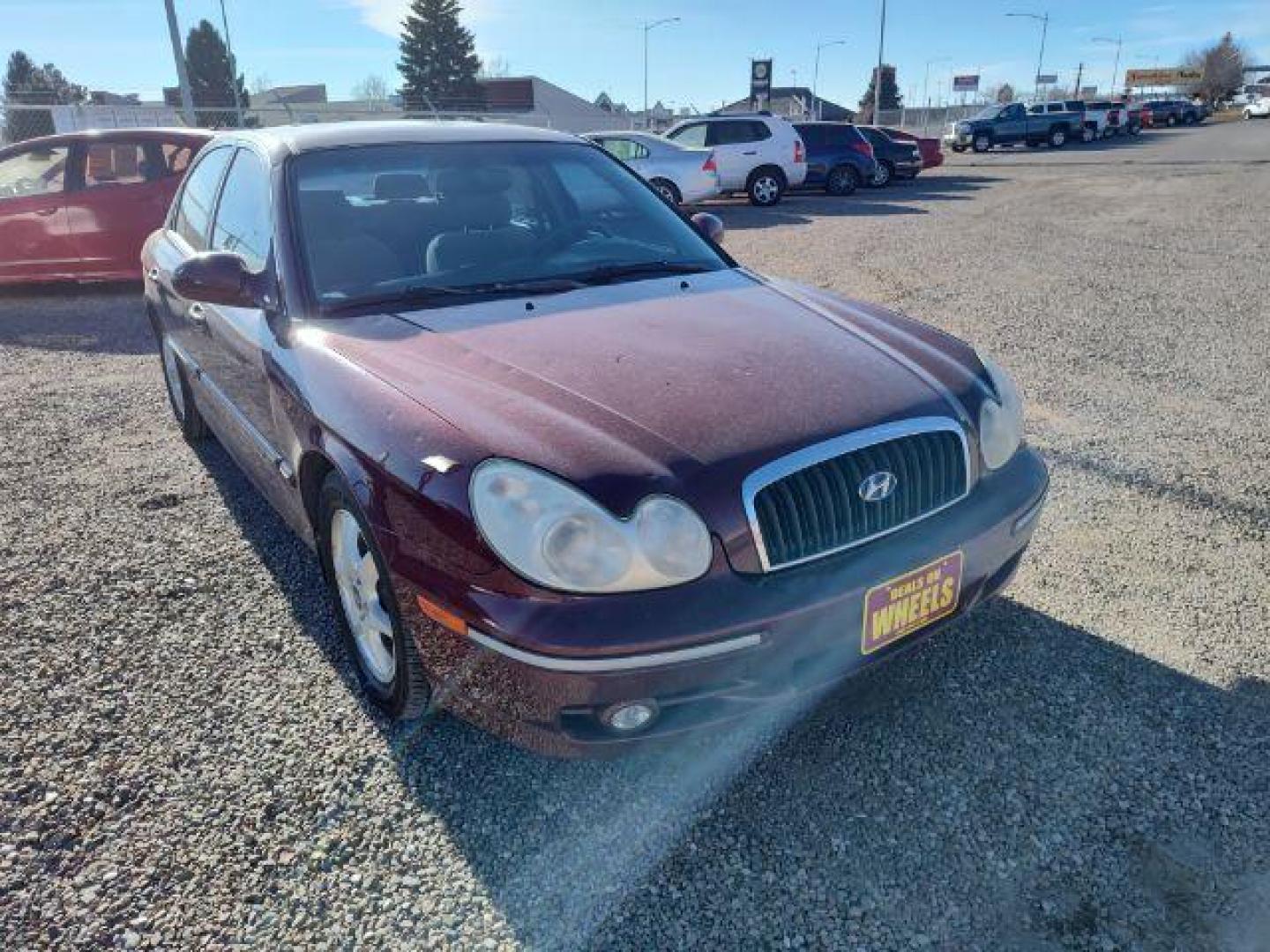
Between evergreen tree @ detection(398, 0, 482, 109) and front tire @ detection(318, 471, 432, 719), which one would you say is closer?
front tire @ detection(318, 471, 432, 719)

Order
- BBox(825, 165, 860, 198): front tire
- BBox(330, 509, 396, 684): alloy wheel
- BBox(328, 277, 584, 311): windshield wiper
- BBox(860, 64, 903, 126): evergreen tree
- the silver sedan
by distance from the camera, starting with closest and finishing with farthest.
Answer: BBox(330, 509, 396, 684): alloy wheel
BBox(328, 277, 584, 311): windshield wiper
the silver sedan
BBox(825, 165, 860, 198): front tire
BBox(860, 64, 903, 126): evergreen tree

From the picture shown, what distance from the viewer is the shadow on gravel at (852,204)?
15.0 metres

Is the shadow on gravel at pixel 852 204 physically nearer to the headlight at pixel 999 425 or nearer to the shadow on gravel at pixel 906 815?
the headlight at pixel 999 425

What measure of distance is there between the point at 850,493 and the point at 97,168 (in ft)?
31.3

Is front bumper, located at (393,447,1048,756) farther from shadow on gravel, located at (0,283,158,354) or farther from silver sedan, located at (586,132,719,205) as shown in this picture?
silver sedan, located at (586,132,719,205)

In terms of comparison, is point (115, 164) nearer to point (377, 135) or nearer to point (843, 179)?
point (377, 135)

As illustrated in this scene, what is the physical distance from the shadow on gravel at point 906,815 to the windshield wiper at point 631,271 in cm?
153

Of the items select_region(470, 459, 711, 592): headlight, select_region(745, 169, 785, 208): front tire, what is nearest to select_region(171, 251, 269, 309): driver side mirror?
select_region(470, 459, 711, 592): headlight

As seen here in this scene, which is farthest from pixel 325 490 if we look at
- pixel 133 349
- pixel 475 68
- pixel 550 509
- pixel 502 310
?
pixel 475 68

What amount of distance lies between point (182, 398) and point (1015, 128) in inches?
1508

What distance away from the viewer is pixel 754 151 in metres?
16.5


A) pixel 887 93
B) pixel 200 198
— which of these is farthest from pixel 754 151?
pixel 887 93

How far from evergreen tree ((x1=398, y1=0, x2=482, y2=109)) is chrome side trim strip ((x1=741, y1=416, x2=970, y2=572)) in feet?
205

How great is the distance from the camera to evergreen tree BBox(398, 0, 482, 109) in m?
59.2
